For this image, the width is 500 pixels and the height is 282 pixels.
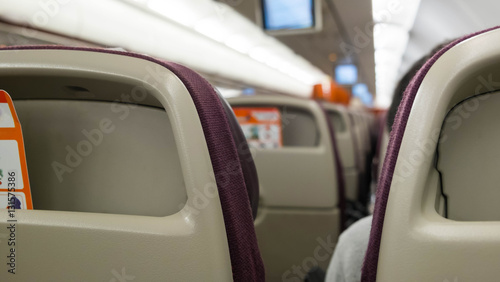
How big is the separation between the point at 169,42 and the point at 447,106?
682cm

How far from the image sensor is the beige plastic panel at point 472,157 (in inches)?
28.8

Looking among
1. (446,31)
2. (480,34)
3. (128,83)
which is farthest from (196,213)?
(446,31)

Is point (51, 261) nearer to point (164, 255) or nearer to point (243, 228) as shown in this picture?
point (164, 255)

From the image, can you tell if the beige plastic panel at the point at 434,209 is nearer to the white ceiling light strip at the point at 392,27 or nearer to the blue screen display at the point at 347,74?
the white ceiling light strip at the point at 392,27

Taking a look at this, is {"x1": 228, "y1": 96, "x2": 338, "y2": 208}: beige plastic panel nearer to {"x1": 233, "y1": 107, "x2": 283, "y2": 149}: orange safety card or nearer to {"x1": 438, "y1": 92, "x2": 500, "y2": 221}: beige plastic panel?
{"x1": 233, "y1": 107, "x2": 283, "y2": 149}: orange safety card

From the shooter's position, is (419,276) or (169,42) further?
(169,42)

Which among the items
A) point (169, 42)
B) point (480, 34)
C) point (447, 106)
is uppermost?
point (169, 42)

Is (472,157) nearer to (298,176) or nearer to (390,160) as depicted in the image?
(390,160)

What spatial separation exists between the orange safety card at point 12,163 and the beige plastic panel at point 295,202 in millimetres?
1534

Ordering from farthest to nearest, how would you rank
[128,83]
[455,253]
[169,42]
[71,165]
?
1. [169,42]
2. [71,165]
3. [128,83]
4. [455,253]

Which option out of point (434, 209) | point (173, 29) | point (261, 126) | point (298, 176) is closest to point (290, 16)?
point (173, 29)

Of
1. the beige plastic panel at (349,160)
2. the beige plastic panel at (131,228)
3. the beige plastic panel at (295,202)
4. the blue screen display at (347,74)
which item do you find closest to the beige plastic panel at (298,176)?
the beige plastic panel at (295,202)

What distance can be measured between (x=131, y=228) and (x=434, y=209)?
51 cm

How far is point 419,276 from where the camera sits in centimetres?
67
